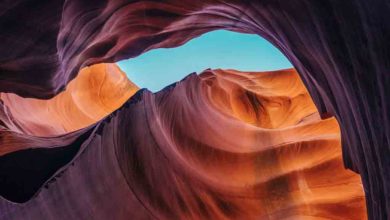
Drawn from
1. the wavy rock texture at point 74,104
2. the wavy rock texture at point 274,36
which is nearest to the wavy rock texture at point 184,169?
the wavy rock texture at point 274,36

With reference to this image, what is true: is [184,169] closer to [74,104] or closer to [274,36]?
[274,36]

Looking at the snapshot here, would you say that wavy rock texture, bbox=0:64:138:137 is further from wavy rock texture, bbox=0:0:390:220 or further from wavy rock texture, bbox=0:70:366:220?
wavy rock texture, bbox=0:0:390:220

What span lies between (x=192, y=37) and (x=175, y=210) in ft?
4.83

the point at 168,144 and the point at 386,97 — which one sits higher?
the point at 386,97

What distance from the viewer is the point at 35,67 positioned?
238 centimetres

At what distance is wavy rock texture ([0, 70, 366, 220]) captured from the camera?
3070mm

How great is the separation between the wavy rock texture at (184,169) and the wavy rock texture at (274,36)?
59 cm

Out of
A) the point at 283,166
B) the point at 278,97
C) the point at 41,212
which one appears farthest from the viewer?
the point at 278,97

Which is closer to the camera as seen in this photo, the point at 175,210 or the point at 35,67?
the point at 35,67

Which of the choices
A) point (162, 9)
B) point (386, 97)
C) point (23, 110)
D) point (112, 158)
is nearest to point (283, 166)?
point (112, 158)

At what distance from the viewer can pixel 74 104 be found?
623 cm

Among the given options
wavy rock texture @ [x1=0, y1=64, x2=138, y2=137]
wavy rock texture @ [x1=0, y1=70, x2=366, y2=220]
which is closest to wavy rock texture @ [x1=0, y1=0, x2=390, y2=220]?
wavy rock texture @ [x1=0, y1=70, x2=366, y2=220]

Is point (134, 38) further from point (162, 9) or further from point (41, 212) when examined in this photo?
point (41, 212)

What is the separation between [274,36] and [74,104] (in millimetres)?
4270
